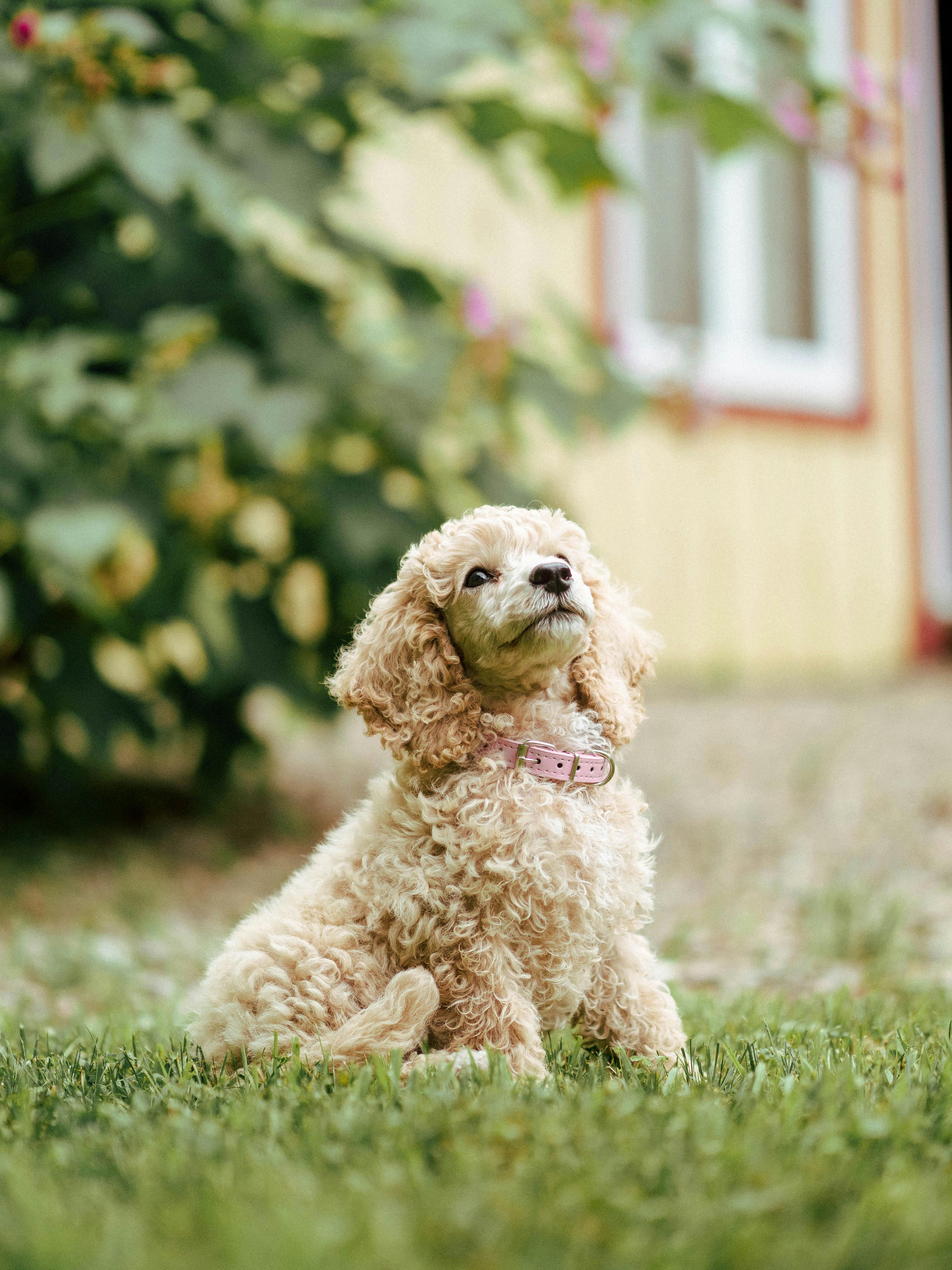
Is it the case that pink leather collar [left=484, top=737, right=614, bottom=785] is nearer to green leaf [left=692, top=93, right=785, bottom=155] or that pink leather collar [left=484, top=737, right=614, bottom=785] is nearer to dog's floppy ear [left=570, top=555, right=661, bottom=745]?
dog's floppy ear [left=570, top=555, right=661, bottom=745]

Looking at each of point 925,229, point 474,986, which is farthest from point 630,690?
point 925,229

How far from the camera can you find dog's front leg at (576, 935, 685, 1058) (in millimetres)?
1993

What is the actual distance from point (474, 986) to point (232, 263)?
264 centimetres

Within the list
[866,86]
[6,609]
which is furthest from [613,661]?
[866,86]

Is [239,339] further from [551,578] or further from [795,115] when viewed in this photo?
[551,578]

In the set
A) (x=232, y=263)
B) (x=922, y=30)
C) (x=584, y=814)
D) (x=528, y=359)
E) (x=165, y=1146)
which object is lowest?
(x=165, y=1146)

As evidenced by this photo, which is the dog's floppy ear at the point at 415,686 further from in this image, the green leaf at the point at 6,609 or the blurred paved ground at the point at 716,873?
the green leaf at the point at 6,609

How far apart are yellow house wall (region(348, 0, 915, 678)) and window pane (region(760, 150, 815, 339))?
0.42 m

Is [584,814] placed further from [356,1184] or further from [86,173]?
[86,173]

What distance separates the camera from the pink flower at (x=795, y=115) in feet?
13.3

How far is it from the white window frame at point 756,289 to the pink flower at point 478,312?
3528mm

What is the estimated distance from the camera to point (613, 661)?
80.3 inches

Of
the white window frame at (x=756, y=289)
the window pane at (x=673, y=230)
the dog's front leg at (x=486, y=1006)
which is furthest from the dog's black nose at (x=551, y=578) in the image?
the window pane at (x=673, y=230)

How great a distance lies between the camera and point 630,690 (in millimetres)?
2068
